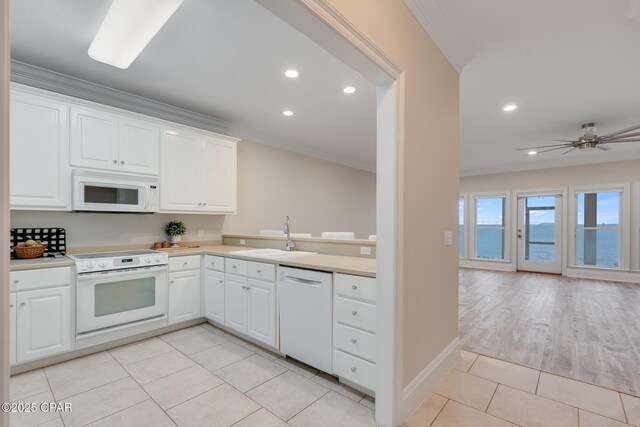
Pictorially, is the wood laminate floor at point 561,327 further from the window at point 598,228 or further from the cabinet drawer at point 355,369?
the cabinet drawer at point 355,369

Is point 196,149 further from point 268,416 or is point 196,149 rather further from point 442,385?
point 442,385

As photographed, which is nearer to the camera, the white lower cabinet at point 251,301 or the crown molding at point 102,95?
the white lower cabinet at point 251,301

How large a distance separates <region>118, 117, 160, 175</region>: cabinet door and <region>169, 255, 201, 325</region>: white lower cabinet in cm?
108

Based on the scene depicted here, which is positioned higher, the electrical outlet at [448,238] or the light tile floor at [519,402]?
the electrical outlet at [448,238]

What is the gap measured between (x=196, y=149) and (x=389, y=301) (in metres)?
3.10

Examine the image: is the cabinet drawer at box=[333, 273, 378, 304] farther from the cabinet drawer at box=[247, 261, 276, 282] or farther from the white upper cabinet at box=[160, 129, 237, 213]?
the white upper cabinet at box=[160, 129, 237, 213]

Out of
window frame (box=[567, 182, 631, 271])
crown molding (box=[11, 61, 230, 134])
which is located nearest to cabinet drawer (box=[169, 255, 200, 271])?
crown molding (box=[11, 61, 230, 134])

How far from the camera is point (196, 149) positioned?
374cm

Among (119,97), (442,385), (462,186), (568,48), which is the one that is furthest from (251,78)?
(462,186)

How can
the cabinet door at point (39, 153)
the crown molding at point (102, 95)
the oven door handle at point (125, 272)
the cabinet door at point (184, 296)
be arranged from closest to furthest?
the cabinet door at point (39, 153)
the oven door handle at point (125, 272)
the crown molding at point (102, 95)
the cabinet door at point (184, 296)

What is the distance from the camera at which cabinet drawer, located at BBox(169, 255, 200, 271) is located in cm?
327

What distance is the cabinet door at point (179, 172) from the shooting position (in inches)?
136

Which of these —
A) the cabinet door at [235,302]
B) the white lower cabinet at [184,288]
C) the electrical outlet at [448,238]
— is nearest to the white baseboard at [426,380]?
the electrical outlet at [448,238]

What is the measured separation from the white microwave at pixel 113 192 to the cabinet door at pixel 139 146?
0.11 meters
